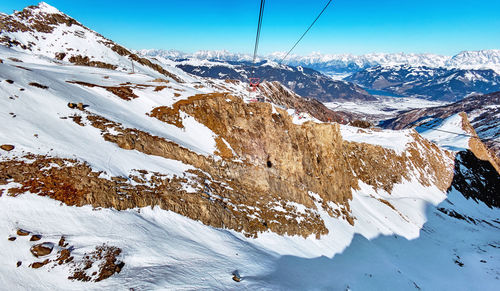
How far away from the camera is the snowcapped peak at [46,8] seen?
284ft

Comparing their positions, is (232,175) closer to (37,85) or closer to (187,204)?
(187,204)

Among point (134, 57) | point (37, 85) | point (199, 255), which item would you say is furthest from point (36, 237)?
point (134, 57)

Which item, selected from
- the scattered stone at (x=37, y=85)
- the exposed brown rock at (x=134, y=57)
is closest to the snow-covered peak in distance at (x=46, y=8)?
the exposed brown rock at (x=134, y=57)

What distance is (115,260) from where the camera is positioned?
33.2 ft

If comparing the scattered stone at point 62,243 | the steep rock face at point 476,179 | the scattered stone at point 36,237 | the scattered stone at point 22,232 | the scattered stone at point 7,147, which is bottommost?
the steep rock face at point 476,179

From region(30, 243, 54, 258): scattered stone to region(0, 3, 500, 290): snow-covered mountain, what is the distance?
67mm

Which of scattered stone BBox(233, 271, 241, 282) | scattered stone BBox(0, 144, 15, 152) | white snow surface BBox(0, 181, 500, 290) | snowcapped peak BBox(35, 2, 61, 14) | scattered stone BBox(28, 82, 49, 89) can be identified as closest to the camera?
white snow surface BBox(0, 181, 500, 290)

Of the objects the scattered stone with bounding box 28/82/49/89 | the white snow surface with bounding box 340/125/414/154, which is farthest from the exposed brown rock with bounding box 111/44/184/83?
the white snow surface with bounding box 340/125/414/154

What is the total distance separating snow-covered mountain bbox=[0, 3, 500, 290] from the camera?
1026cm

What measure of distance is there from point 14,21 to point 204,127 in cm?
9514

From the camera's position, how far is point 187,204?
664 inches

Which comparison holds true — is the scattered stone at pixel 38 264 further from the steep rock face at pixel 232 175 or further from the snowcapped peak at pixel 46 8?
the snowcapped peak at pixel 46 8

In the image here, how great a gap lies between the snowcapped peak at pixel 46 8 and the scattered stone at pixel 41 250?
403 feet

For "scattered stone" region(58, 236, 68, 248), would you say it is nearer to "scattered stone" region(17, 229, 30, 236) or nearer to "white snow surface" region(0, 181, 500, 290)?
"white snow surface" region(0, 181, 500, 290)
